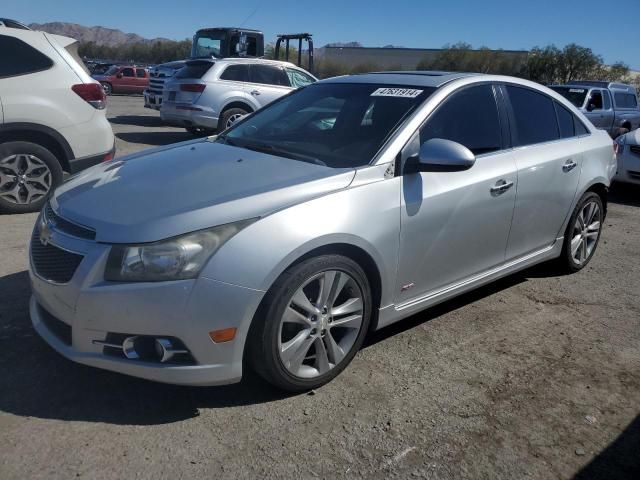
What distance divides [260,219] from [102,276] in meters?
0.76

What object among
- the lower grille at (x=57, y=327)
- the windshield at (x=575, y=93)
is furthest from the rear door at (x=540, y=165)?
the windshield at (x=575, y=93)

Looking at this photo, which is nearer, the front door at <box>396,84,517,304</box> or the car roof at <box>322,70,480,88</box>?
the front door at <box>396,84,517,304</box>

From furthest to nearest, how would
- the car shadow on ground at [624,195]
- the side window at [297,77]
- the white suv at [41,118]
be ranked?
the side window at [297,77]
the car shadow on ground at [624,195]
the white suv at [41,118]

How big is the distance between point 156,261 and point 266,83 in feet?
33.5

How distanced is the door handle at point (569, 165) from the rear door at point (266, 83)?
7939 millimetres

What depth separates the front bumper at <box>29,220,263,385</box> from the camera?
261 cm

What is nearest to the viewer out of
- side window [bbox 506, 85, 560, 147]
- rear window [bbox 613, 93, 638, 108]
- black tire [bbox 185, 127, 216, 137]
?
side window [bbox 506, 85, 560, 147]

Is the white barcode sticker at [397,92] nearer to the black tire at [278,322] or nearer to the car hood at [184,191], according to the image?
the car hood at [184,191]

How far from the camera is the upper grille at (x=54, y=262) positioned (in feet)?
9.04

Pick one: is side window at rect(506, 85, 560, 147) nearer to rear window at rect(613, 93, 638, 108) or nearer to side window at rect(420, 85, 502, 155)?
side window at rect(420, 85, 502, 155)

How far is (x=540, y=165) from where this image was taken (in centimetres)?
425

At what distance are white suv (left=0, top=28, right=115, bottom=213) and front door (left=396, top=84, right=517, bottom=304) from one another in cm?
400

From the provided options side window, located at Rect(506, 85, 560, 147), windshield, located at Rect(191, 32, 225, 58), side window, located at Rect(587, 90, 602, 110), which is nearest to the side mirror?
side window, located at Rect(506, 85, 560, 147)

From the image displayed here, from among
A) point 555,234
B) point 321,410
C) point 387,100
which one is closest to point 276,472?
point 321,410
